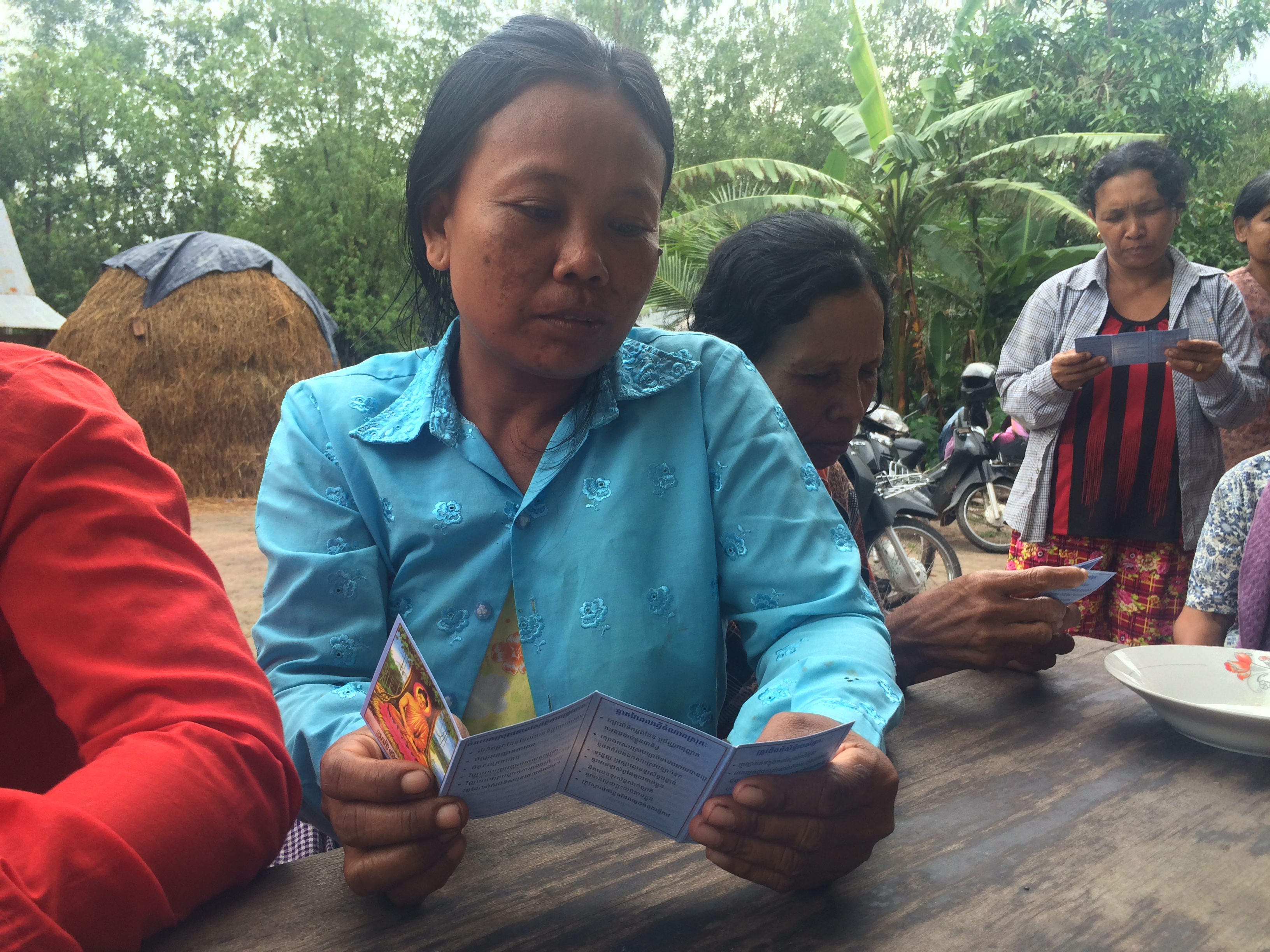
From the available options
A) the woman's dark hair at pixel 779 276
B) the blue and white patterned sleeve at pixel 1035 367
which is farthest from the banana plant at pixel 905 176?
the woman's dark hair at pixel 779 276

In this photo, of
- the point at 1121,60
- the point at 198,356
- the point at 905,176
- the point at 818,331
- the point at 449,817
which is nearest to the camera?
the point at 449,817

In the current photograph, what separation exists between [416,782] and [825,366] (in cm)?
122

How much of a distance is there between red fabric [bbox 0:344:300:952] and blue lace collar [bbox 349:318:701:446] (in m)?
0.32

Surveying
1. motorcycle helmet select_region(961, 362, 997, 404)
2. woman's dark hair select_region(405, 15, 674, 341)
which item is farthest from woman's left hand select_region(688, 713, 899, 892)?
motorcycle helmet select_region(961, 362, 997, 404)

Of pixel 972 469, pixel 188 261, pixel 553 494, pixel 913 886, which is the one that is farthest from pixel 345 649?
pixel 188 261

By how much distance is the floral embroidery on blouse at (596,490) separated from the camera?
120 cm

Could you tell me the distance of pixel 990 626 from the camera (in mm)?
1477

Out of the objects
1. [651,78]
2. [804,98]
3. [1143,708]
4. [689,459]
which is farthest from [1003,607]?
[804,98]

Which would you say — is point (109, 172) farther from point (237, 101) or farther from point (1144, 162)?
point (1144, 162)

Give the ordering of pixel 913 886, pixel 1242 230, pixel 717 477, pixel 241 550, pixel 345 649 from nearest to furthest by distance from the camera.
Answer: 1. pixel 913 886
2. pixel 345 649
3. pixel 717 477
4. pixel 1242 230
5. pixel 241 550

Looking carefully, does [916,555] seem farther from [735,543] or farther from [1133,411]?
[735,543]

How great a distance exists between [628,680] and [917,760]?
38 cm

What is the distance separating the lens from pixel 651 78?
4.11 ft

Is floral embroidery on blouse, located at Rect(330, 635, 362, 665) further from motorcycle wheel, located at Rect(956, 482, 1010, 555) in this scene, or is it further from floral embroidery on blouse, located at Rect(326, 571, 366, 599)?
motorcycle wheel, located at Rect(956, 482, 1010, 555)
